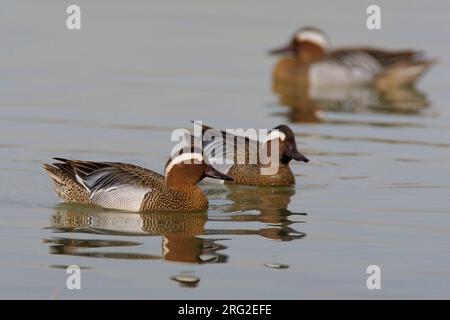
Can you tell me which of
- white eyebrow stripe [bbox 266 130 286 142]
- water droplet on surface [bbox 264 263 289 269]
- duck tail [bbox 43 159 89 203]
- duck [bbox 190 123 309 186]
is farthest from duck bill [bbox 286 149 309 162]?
water droplet on surface [bbox 264 263 289 269]

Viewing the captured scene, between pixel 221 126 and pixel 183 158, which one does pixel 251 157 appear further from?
pixel 183 158

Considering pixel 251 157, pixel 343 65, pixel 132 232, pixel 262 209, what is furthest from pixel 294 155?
pixel 343 65

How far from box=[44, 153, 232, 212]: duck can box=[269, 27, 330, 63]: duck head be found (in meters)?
10.4

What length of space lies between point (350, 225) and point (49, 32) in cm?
1285

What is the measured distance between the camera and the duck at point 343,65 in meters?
23.5

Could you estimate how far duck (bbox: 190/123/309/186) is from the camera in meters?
15.5

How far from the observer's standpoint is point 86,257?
1123 centimetres

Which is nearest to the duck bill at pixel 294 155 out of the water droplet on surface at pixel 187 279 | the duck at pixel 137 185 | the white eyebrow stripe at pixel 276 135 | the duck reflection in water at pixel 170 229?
the white eyebrow stripe at pixel 276 135

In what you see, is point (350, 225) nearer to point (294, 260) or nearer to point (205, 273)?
point (294, 260)

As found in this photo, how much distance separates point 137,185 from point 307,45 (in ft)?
36.5

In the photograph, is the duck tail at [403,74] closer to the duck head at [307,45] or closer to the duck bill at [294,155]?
the duck head at [307,45]

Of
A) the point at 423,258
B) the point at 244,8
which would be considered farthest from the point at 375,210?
the point at 244,8

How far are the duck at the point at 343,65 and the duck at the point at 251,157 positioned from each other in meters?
7.28

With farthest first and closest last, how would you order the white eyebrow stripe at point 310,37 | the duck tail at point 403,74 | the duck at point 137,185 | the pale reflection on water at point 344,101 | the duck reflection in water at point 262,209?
the white eyebrow stripe at point 310,37 < the duck tail at point 403,74 < the pale reflection on water at point 344,101 < the duck at point 137,185 < the duck reflection in water at point 262,209
